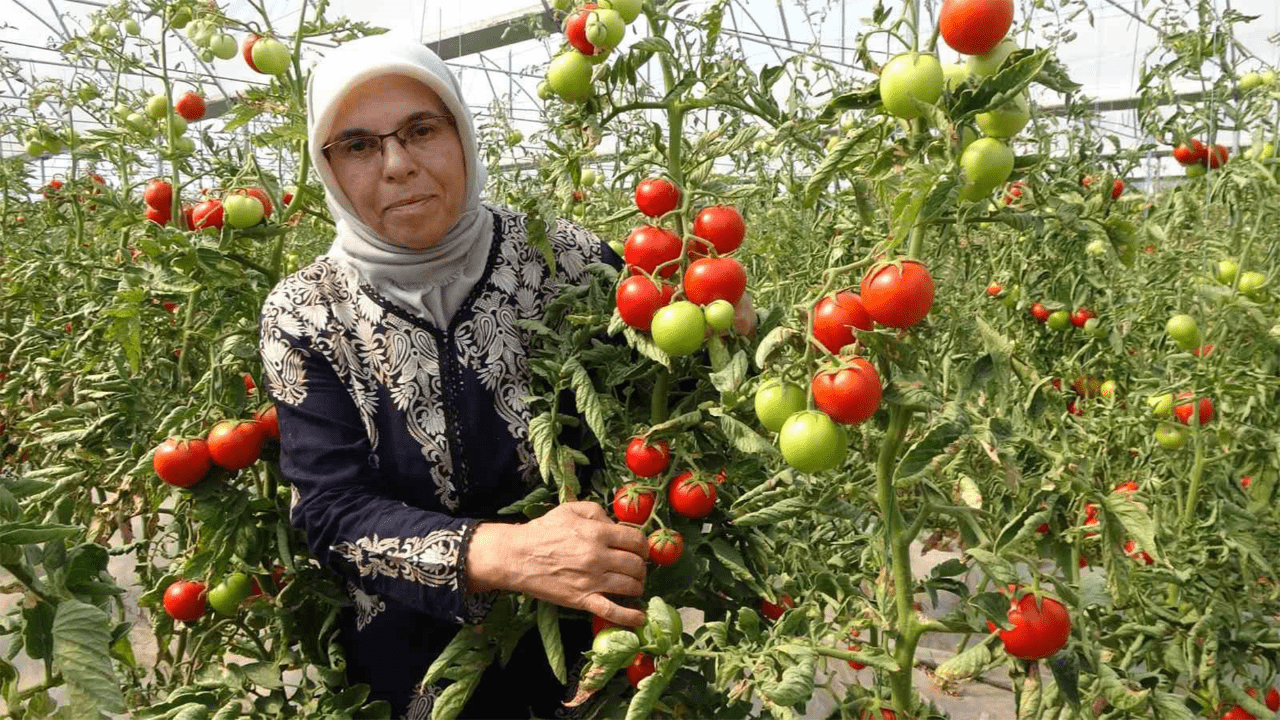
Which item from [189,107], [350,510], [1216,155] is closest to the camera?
[350,510]

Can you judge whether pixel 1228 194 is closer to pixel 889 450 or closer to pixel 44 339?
pixel 889 450

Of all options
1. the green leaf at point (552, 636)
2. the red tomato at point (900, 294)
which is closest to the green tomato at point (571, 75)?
the red tomato at point (900, 294)

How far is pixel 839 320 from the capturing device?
0.81 meters

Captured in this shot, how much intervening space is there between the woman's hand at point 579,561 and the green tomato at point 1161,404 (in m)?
1.34

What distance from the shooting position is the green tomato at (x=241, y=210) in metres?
1.47

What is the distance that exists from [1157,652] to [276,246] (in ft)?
5.84

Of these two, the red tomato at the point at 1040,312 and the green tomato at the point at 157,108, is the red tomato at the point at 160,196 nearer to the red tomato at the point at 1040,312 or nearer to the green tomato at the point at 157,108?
the green tomato at the point at 157,108

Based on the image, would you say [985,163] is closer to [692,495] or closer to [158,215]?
[692,495]

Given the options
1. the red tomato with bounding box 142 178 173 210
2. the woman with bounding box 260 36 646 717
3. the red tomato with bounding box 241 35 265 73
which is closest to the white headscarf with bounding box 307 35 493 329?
the woman with bounding box 260 36 646 717

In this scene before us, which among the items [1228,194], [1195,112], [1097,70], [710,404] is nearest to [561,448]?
[710,404]

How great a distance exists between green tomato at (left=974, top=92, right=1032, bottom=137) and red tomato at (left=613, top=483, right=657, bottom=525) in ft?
1.99

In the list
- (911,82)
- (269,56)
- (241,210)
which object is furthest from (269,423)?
(911,82)

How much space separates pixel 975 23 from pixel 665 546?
0.70 m

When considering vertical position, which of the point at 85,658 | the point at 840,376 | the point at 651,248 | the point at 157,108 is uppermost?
the point at 157,108
